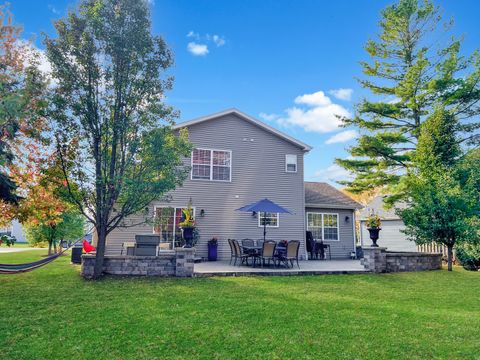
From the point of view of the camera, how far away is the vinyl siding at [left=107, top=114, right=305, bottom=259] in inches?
526

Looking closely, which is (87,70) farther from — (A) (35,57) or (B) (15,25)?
(B) (15,25)

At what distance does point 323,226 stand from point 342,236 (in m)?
1.13

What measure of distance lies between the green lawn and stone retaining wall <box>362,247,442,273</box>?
2.20 m

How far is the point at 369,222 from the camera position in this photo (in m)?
10.9

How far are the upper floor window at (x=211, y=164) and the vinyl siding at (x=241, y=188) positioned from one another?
21 cm

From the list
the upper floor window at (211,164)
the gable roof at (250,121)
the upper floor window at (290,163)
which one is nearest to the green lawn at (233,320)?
the upper floor window at (211,164)

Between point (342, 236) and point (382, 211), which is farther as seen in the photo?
point (382, 211)

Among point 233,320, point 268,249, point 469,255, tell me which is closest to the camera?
point 233,320

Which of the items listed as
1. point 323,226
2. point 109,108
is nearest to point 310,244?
point 323,226

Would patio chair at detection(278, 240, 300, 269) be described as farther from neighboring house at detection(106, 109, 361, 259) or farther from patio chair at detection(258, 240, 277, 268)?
neighboring house at detection(106, 109, 361, 259)

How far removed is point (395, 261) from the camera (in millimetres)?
10945

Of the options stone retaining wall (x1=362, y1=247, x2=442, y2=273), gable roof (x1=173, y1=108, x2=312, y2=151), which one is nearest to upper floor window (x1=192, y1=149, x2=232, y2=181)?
gable roof (x1=173, y1=108, x2=312, y2=151)

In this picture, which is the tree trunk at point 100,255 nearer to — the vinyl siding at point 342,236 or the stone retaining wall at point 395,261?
the stone retaining wall at point 395,261

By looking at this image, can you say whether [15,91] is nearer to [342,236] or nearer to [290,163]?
[290,163]
